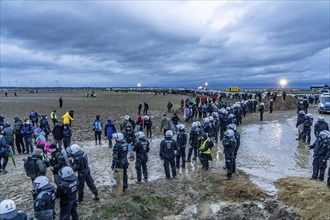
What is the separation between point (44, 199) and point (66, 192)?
2.24 feet

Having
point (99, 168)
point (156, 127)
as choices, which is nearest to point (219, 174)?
point (99, 168)

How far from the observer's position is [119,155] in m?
8.48

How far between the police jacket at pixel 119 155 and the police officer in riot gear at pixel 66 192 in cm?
227

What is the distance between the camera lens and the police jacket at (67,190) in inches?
237

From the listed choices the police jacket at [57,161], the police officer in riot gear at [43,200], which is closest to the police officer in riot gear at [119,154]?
the police jacket at [57,161]

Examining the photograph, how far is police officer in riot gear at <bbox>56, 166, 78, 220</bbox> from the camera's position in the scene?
237 inches

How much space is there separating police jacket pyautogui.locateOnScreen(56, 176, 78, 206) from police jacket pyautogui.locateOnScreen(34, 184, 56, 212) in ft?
1.02

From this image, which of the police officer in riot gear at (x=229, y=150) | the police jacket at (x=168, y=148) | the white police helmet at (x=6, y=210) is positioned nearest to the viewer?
the white police helmet at (x=6, y=210)

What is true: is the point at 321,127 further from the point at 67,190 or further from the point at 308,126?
the point at 67,190

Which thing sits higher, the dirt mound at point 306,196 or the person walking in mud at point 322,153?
the person walking in mud at point 322,153

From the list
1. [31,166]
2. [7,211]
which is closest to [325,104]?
[31,166]

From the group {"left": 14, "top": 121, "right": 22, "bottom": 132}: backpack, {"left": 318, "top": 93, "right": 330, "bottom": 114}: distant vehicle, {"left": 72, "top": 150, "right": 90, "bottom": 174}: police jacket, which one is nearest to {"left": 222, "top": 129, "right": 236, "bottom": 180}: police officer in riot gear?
{"left": 72, "top": 150, "right": 90, "bottom": 174}: police jacket

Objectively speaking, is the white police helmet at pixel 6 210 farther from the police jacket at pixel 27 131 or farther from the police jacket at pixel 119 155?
the police jacket at pixel 27 131

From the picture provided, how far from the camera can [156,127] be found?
70.0 ft
